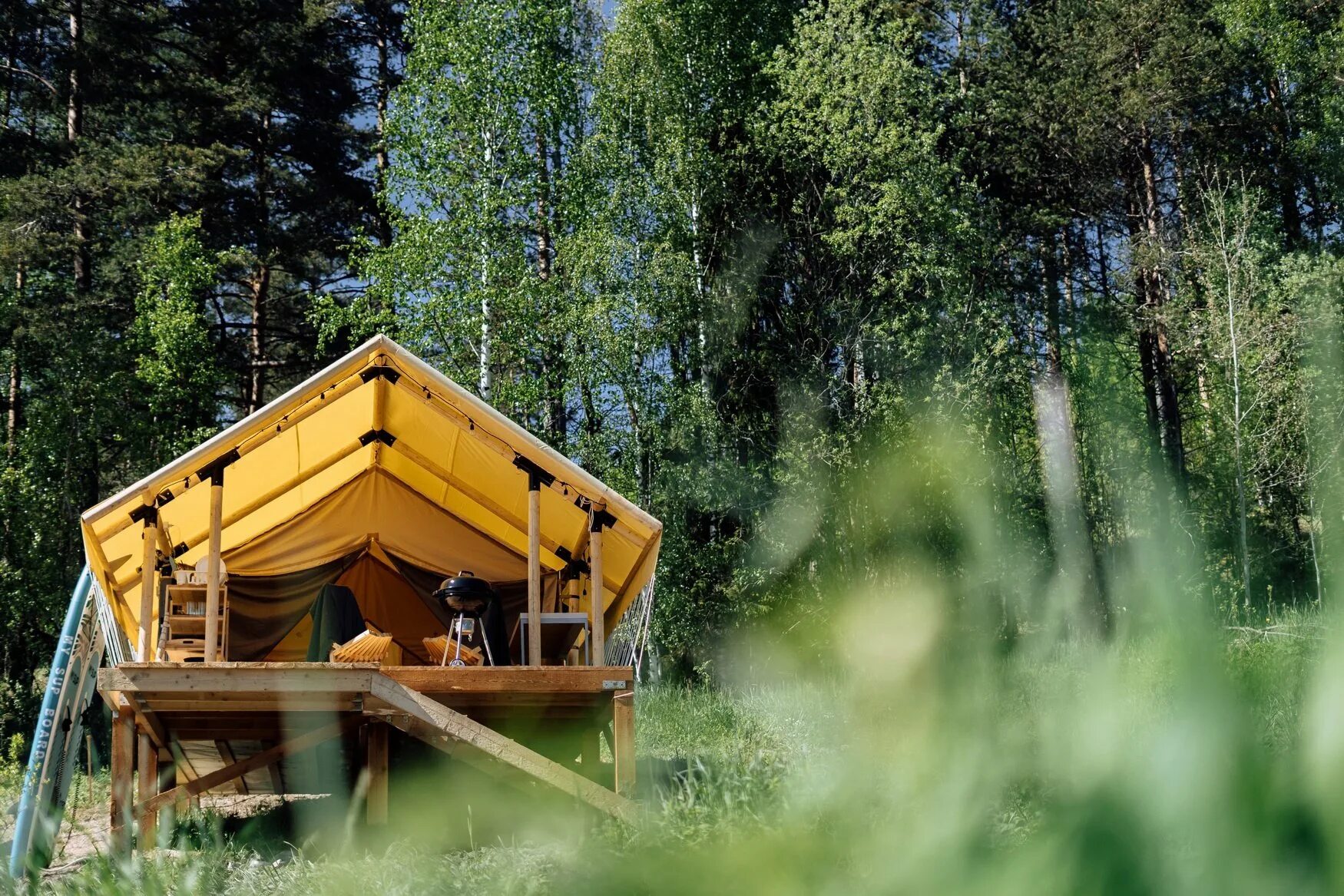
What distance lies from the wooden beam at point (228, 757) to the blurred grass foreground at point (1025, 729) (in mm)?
6435

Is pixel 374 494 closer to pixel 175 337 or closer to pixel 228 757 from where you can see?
pixel 228 757

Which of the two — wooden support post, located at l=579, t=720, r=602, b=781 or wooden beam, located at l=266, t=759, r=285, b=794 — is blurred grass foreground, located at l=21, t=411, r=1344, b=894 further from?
wooden support post, located at l=579, t=720, r=602, b=781

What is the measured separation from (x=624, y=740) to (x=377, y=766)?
1167 millimetres

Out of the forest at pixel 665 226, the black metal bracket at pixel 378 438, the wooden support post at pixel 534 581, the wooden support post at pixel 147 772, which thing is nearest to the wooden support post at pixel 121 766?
the wooden support post at pixel 147 772

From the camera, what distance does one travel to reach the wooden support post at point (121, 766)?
17.6 feet

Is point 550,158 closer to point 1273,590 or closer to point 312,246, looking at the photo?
point 312,246

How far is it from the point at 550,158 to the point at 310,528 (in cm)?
1159

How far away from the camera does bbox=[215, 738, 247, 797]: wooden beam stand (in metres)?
7.18

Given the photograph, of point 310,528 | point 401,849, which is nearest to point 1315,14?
point 310,528

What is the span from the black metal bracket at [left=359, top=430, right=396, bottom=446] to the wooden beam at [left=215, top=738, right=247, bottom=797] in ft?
6.70

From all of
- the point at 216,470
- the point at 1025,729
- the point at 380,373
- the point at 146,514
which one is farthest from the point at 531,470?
the point at 1025,729

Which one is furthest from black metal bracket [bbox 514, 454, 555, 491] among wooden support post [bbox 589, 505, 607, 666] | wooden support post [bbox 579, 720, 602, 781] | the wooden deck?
wooden support post [bbox 579, 720, 602, 781]

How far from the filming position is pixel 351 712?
570 cm

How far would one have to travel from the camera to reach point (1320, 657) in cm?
52
